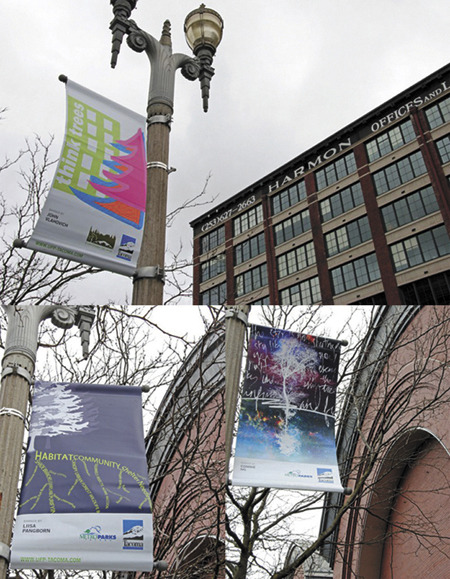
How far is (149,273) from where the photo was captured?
6.92 meters

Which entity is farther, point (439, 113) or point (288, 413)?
point (439, 113)

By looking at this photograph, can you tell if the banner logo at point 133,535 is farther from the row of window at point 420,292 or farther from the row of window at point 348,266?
the row of window at point 420,292

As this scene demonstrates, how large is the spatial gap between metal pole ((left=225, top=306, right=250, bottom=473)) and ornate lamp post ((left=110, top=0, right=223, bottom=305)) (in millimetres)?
1591

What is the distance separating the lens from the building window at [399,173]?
4041 cm

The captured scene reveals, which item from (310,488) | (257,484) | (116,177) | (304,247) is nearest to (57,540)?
(257,484)

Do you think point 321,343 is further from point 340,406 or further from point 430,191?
point 430,191

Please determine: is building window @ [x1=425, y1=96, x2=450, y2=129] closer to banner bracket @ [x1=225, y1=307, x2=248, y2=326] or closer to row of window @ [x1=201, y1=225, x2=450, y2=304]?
row of window @ [x1=201, y1=225, x2=450, y2=304]

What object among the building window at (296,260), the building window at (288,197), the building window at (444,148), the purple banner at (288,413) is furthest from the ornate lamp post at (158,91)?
the building window at (288,197)

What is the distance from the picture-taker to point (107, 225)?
22.7ft

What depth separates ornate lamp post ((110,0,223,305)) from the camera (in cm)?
703

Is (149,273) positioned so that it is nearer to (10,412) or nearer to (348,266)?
(10,412)

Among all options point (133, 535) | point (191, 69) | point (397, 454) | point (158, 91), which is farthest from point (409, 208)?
point (133, 535)

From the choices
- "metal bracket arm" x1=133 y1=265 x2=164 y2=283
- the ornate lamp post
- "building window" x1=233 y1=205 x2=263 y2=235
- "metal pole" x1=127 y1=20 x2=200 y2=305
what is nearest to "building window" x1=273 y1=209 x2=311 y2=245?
"building window" x1=233 y1=205 x2=263 y2=235

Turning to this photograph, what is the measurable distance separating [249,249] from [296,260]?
19.7ft
